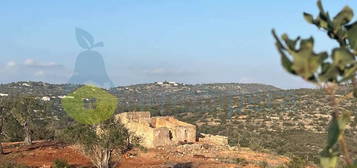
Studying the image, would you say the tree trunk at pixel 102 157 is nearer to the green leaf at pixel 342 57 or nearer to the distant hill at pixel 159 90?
the green leaf at pixel 342 57

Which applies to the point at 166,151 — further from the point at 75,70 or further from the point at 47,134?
the point at 75,70

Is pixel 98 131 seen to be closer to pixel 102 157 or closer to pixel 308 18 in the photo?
pixel 102 157

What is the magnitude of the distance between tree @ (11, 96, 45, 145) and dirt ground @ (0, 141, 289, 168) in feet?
5.83

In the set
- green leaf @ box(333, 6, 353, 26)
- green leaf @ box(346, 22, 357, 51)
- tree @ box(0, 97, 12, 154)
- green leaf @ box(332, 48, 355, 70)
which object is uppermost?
green leaf @ box(333, 6, 353, 26)

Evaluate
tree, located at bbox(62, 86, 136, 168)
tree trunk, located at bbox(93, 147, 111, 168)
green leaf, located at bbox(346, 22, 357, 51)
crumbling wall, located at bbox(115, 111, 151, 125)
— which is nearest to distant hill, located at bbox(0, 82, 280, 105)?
crumbling wall, located at bbox(115, 111, 151, 125)

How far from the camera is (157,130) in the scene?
35.0 metres

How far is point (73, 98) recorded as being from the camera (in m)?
28.1

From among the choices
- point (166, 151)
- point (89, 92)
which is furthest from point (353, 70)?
point (166, 151)

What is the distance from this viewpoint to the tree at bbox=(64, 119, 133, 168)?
74.1 ft

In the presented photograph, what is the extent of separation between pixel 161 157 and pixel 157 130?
4299 mm

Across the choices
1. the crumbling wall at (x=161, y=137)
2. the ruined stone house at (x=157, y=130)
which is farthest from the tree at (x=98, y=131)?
the crumbling wall at (x=161, y=137)

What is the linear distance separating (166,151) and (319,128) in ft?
79.9

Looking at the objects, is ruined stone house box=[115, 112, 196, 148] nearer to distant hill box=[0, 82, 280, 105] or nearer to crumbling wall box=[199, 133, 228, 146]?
crumbling wall box=[199, 133, 228, 146]

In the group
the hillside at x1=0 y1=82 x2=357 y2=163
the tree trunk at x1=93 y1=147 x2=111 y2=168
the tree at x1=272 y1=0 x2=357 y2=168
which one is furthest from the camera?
the hillside at x1=0 y1=82 x2=357 y2=163
